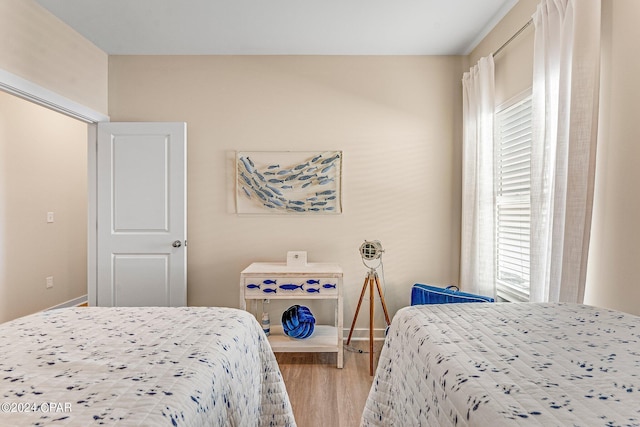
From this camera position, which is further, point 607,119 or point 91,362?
point 607,119

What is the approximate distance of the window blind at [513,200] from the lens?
262cm

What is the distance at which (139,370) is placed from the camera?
3.47 ft

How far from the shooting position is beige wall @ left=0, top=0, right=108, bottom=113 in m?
2.53

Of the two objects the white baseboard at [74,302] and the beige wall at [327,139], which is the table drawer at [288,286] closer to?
the beige wall at [327,139]

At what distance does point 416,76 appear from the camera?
3.58m

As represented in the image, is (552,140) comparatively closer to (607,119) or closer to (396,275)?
(607,119)

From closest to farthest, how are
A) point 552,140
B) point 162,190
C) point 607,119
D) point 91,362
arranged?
1. point 91,362
2. point 607,119
3. point 552,140
4. point 162,190

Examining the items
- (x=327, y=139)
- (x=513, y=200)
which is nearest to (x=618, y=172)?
(x=513, y=200)

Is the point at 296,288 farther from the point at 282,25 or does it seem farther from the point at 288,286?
the point at 282,25

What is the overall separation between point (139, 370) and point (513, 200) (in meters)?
2.61

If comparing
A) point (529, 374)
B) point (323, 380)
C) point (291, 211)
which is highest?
point (291, 211)

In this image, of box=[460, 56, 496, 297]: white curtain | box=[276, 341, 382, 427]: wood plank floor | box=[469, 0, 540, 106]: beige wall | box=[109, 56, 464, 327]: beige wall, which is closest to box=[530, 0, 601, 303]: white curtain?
box=[469, 0, 540, 106]: beige wall

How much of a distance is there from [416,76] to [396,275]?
182 centimetres

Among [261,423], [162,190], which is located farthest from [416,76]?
[261,423]
